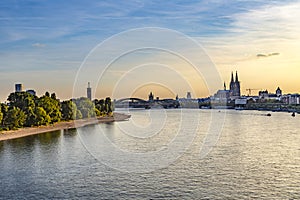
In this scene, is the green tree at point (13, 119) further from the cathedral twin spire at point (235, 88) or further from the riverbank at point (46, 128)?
the cathedral twin spire at point (235, 88)

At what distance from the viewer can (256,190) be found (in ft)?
36.8

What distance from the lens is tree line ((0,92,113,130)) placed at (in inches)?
1158

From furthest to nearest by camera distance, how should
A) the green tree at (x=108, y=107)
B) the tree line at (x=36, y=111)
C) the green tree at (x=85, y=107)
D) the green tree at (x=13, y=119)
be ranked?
the green tree at (x=108, y=107) → the green tree at (x=85, y=107) → the tree line at (x=36, y=111) → the green tree at (x=13, y=119)

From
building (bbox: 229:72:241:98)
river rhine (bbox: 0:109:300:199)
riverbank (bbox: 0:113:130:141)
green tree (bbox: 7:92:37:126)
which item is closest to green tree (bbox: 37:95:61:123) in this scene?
riverbank (bbox: 0:113:130:141)

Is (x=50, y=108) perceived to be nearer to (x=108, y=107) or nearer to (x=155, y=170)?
(x=108, y=107)

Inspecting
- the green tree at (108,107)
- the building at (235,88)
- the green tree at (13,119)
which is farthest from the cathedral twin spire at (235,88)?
the green tree at (13,119)

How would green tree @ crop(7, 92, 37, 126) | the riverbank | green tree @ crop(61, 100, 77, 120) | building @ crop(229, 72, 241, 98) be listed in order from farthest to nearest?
1. building @ crop(229, 72, 241, 98)
2. green tree @ crop(61, 100, 77, 120)
3. green tree @ crop(7, 92, 37, 126)
4. the riverbank

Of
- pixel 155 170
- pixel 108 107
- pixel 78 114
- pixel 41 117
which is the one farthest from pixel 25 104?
pixel 108 107

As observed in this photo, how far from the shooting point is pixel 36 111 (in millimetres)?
32406

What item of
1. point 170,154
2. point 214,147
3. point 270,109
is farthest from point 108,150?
point 270,109

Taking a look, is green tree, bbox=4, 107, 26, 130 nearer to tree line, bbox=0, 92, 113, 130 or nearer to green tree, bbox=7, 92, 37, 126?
tree line, bbox=0, 92, 113, 130

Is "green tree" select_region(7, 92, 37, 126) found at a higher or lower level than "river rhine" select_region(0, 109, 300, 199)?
higher

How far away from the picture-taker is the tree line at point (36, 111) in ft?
96.5

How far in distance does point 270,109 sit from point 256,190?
216 feet
